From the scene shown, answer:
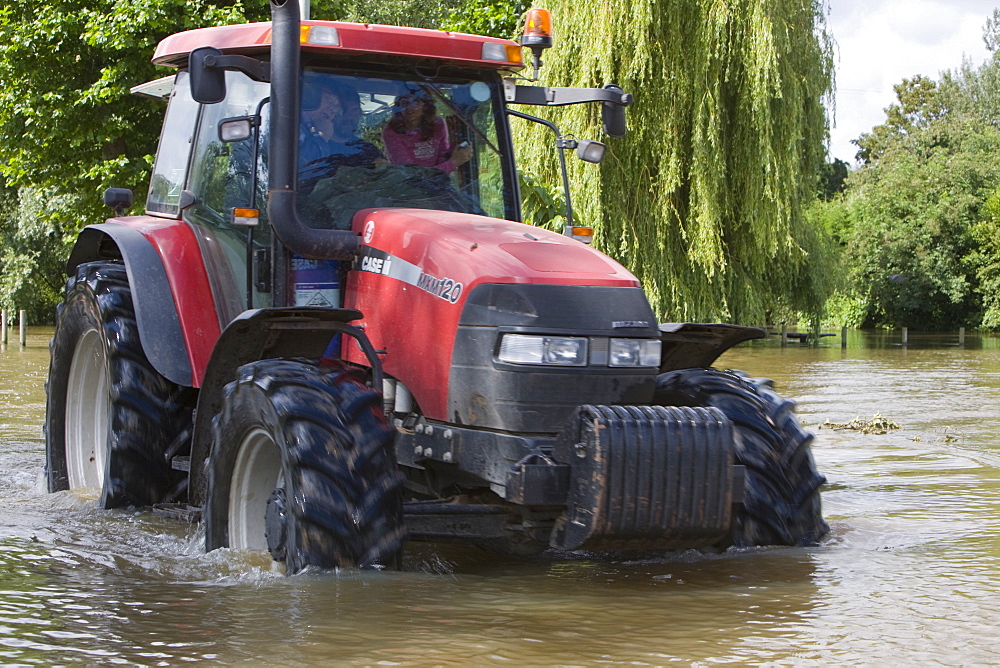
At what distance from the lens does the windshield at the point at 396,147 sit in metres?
6.21

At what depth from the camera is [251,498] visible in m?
5.75

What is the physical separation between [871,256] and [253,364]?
50.5 m

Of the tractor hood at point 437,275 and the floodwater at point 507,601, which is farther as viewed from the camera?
the tractor hood at point 437,275

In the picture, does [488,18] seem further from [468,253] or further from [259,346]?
[468,253]

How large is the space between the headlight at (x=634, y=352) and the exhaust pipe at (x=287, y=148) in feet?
4.94

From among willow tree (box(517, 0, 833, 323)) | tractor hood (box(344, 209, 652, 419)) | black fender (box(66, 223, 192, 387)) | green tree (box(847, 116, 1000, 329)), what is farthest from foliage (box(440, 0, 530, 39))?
green tree (box(847, 116, 1000, 329))

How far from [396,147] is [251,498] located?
1.89 m

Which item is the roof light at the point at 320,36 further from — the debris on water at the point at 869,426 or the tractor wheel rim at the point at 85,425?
the debris on water at the point at 869,426

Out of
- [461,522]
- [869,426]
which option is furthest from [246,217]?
[869,426]

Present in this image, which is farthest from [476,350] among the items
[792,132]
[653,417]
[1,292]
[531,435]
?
[1,292]

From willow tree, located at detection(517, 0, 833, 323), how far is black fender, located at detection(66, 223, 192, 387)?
46.5 ft

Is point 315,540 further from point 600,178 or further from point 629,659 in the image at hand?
point 600,178

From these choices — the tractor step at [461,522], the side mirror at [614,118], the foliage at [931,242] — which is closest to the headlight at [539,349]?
the tractor step at [461,522]

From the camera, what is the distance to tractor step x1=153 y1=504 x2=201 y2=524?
655 centimetres
